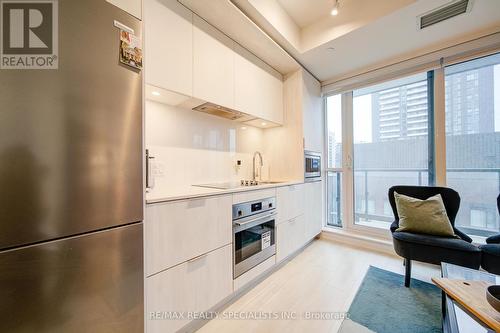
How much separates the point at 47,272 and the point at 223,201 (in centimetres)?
97

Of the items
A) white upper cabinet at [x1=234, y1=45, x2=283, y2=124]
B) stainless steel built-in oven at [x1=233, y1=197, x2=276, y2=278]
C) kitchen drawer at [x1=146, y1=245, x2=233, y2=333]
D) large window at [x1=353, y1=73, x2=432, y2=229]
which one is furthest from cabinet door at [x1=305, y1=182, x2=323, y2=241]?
kitchen drawer at [x1=146, y1=245, x2=233, y2=333]

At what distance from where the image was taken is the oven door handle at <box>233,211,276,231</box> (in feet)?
5.37

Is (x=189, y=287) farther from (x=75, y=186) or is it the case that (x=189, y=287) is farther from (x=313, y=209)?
(x=313, y=209)

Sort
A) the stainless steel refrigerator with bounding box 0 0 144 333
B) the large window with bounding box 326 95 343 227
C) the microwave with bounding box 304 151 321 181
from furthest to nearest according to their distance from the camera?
the large window with bounding box 326 95 343 227 → the microwave with bounding box 304 151 321 181 → the stainless steel refrigerator with bounding box 0 0 144 333

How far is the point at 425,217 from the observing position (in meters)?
1.87

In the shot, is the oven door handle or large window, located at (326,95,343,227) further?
large window, located at (326,95,343,227)

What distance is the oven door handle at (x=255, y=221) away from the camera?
1.64 meters

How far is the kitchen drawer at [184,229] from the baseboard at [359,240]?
2194mm

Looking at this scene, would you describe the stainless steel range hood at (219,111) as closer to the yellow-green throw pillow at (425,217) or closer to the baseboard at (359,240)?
the yellow-green throw pillow at (425,217)

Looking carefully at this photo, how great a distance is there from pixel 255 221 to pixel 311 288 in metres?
0.86

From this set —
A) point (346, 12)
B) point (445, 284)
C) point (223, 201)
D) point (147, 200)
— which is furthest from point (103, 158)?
point (346, 12)

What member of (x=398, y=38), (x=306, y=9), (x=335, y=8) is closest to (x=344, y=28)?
(x=335, y=8)

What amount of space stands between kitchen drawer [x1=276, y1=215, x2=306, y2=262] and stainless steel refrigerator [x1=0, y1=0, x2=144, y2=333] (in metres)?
1.43

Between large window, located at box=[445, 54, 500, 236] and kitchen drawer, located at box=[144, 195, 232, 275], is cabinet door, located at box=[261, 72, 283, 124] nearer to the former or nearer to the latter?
kitchen drawer, located at box=[144, 195, 232, 275]
